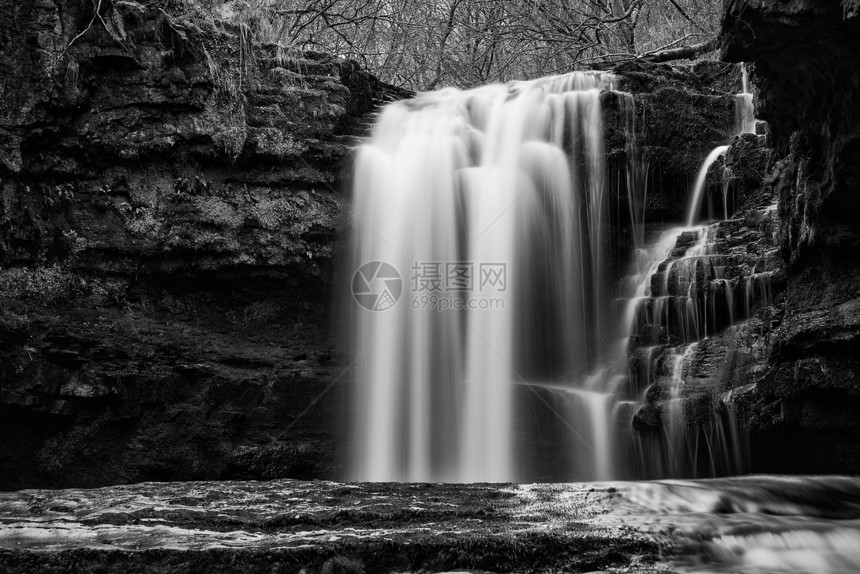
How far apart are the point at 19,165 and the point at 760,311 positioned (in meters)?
6.43

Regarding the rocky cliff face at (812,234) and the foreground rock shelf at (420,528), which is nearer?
the foreground rock shelf at (420,528)

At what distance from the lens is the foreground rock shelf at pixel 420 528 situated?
9.05ft

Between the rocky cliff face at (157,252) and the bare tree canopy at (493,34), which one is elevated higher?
the bare tree canopy at (493,34)

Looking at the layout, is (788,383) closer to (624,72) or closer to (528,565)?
(528,565)

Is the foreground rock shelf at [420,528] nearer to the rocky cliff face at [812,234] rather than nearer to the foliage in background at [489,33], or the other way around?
the rocky cliff face at [812,234]
